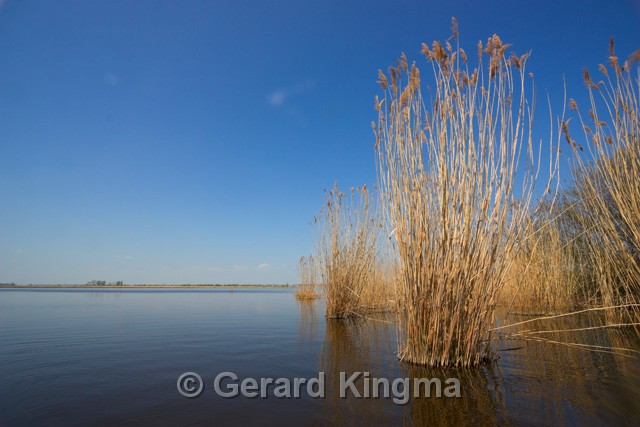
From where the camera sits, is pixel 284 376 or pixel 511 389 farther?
pixel 284 376

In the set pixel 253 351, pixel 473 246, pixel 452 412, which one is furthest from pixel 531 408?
pixel 253 351

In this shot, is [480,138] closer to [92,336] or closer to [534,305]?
[92,336]

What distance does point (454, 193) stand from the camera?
2576 millimetres

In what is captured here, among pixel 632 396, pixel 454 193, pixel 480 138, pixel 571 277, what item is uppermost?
pixel 480 138

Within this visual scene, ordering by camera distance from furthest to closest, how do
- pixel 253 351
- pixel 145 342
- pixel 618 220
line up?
pixel 618 220
pixel 145 342
pixel 253 351

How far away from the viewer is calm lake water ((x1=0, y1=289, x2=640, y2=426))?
1625mm

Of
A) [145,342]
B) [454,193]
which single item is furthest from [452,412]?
[145,342]

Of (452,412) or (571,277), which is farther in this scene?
(571,277)

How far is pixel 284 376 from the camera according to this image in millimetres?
2312

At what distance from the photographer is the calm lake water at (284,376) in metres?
1.62

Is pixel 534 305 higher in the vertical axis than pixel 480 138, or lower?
lower

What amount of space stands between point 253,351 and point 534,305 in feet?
20.2

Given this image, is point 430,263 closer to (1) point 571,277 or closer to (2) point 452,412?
(2) point 452,412

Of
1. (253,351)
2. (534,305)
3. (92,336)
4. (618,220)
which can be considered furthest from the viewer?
(534,305)
